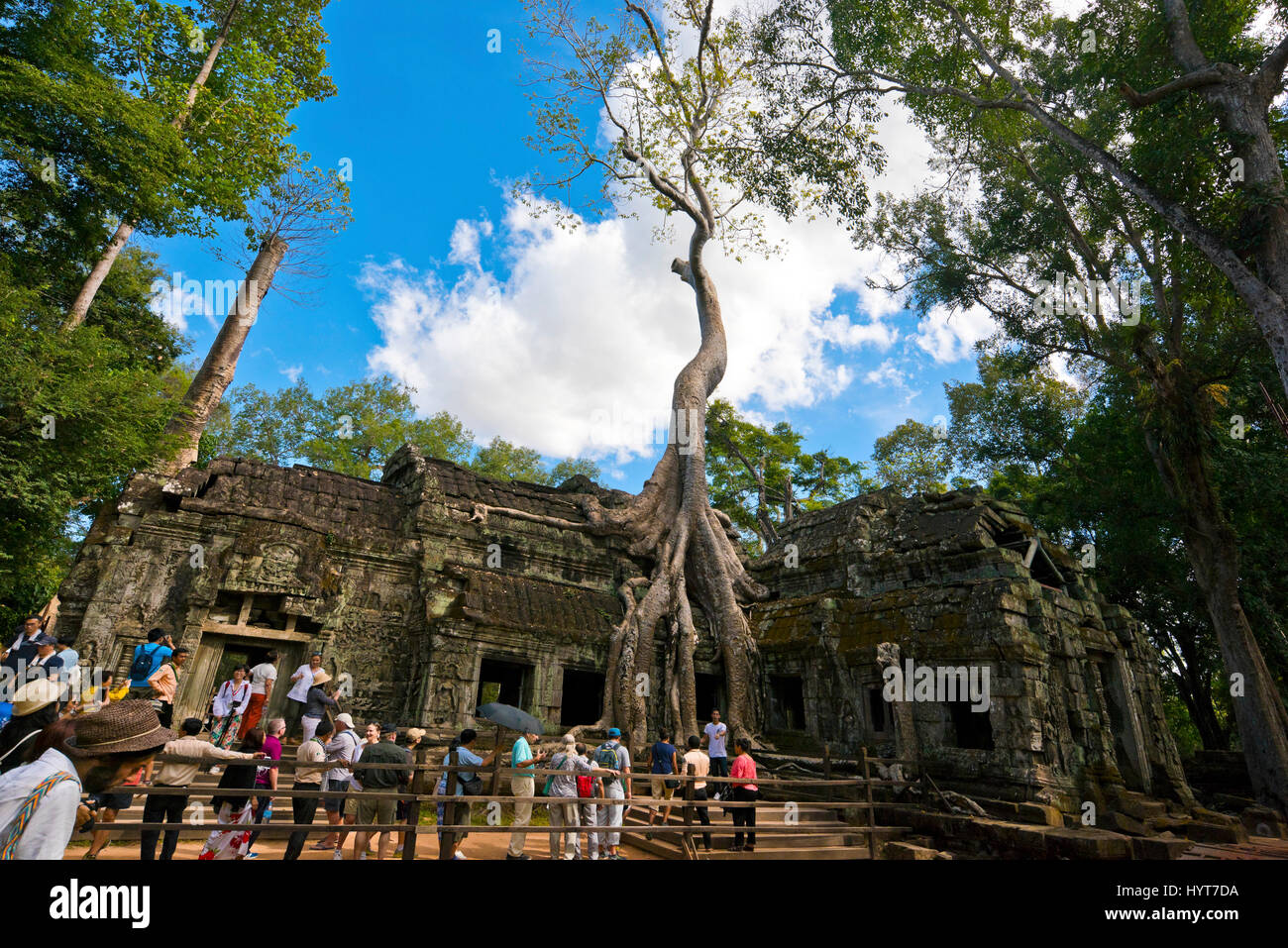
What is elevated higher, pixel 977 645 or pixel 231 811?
pixel 977 645

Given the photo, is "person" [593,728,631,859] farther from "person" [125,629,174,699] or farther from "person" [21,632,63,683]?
"person" [21,632,63,683]

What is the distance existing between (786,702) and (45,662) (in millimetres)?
11933

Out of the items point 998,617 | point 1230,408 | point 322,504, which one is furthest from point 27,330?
point 1230,408

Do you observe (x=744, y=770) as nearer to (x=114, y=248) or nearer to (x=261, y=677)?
(x=261, y=677)

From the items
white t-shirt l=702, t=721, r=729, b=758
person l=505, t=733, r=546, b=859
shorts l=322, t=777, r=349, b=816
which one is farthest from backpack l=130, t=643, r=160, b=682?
white t-shirt l=702, t=721, r=729, b=758

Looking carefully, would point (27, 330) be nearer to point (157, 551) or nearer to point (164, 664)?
point (157, 551)

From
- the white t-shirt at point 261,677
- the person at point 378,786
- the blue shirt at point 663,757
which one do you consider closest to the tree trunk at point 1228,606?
the blue shirt at point 663,757

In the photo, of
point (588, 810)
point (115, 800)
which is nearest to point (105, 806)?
point (115, 800)

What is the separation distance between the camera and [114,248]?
39.1 ft

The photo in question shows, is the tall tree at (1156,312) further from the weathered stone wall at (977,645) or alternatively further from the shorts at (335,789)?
the shorts at (335,789)

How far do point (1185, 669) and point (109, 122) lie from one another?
32.3 metres

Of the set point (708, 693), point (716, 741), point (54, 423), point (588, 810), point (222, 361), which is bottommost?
point (588, 810)

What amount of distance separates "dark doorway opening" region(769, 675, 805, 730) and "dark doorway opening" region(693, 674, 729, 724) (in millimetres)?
1053
